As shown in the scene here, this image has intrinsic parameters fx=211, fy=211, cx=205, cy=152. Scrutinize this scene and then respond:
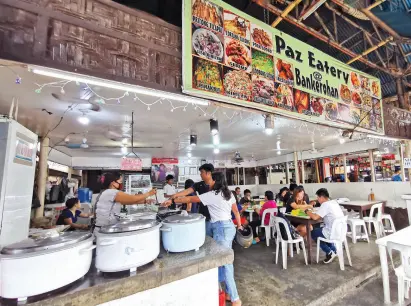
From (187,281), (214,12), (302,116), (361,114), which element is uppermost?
(214,12)

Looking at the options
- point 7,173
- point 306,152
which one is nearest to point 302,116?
point 7,173

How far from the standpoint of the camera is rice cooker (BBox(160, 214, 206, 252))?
171cm

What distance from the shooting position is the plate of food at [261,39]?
3.49 metres

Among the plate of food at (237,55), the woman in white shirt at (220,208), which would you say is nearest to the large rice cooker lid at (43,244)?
the woman in white shirt at (220,208)

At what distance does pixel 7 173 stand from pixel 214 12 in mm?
3175

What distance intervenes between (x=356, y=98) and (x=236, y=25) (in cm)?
353

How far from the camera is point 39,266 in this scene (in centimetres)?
112

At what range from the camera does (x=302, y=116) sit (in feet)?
12.9

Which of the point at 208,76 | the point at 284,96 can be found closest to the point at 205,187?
the point at 208,76

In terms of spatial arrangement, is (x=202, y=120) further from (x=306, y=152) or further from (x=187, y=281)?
(x=306, y=152)

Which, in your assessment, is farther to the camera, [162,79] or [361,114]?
[361,114]

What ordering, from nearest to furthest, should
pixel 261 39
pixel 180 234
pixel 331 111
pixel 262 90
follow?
1. pixel 180 234
2. pixel 262 90
3. pixel 261 39
4. pixel 331 111

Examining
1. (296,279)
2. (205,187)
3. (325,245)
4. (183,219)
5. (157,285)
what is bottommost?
(296,279)

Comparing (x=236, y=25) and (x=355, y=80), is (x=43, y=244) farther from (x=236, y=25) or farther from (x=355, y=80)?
(x=355, y=80)
